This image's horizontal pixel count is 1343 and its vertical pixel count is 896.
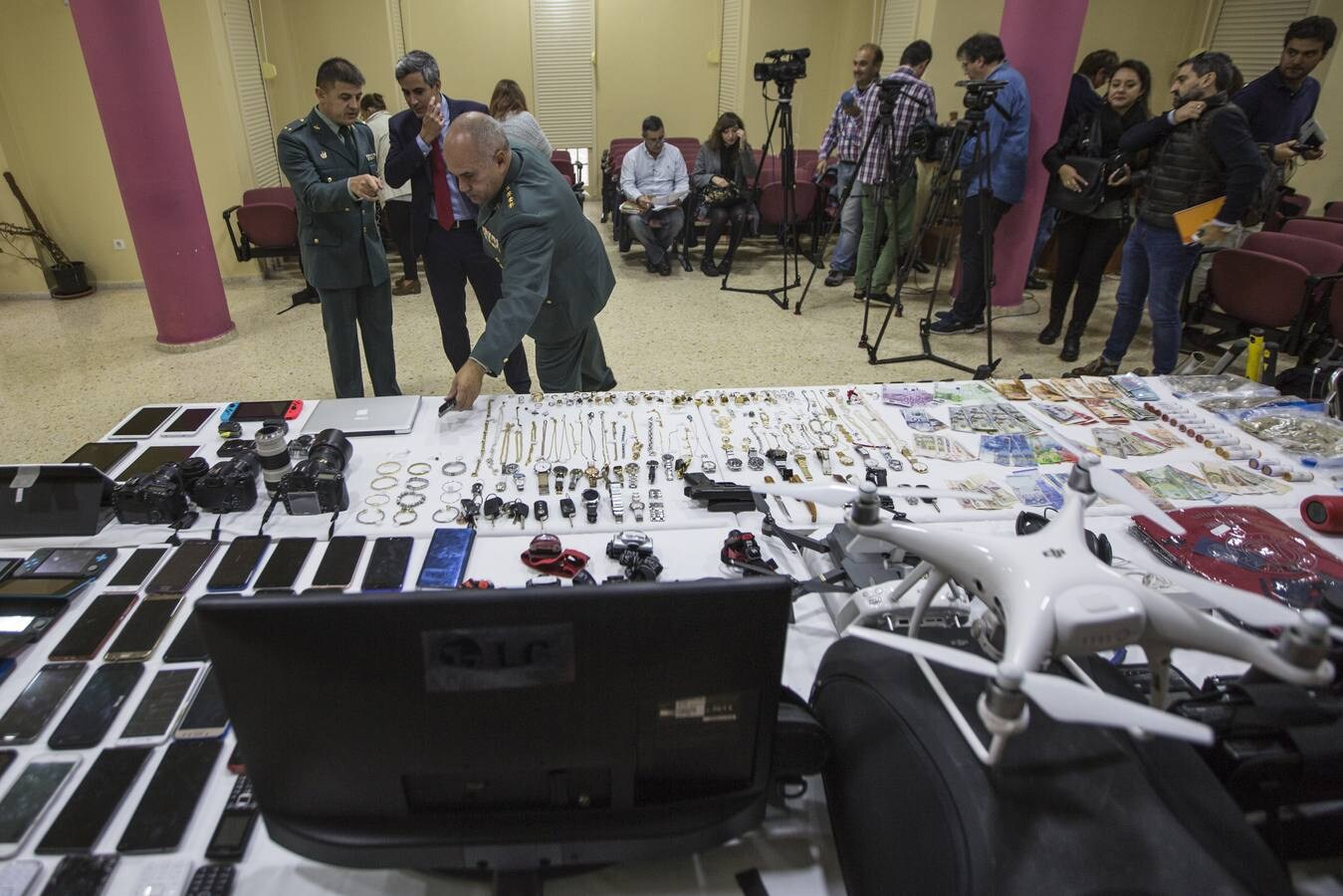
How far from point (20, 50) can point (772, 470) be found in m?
6.18

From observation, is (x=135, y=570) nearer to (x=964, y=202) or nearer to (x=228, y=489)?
(x=228, y=489)

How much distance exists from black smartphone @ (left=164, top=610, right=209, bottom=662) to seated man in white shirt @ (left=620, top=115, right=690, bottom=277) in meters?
5.24

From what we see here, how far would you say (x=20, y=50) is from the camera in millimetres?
4980

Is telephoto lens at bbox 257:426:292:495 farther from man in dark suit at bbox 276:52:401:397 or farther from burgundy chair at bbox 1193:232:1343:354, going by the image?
burgundy chair at bbox 1193:232:1343:354

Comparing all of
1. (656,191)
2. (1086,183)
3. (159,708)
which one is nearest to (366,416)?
(159,708)

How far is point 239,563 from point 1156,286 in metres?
4.03

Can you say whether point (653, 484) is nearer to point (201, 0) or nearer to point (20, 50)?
point (201, 0)

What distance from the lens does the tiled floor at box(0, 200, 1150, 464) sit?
3.88 metres

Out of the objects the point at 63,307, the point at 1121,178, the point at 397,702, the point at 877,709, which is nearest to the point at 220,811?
the point at 397,702

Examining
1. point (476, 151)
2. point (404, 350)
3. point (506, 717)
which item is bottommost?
point (404, 350)

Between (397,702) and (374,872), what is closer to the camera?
(397,702)

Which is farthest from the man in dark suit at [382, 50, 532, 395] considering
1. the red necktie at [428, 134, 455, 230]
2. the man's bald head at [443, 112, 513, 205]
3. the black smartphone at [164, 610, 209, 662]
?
the black smartphone at [164, 610, 209, 662]

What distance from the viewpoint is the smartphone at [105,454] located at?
6.45 ft

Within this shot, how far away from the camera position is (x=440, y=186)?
3.15 m
